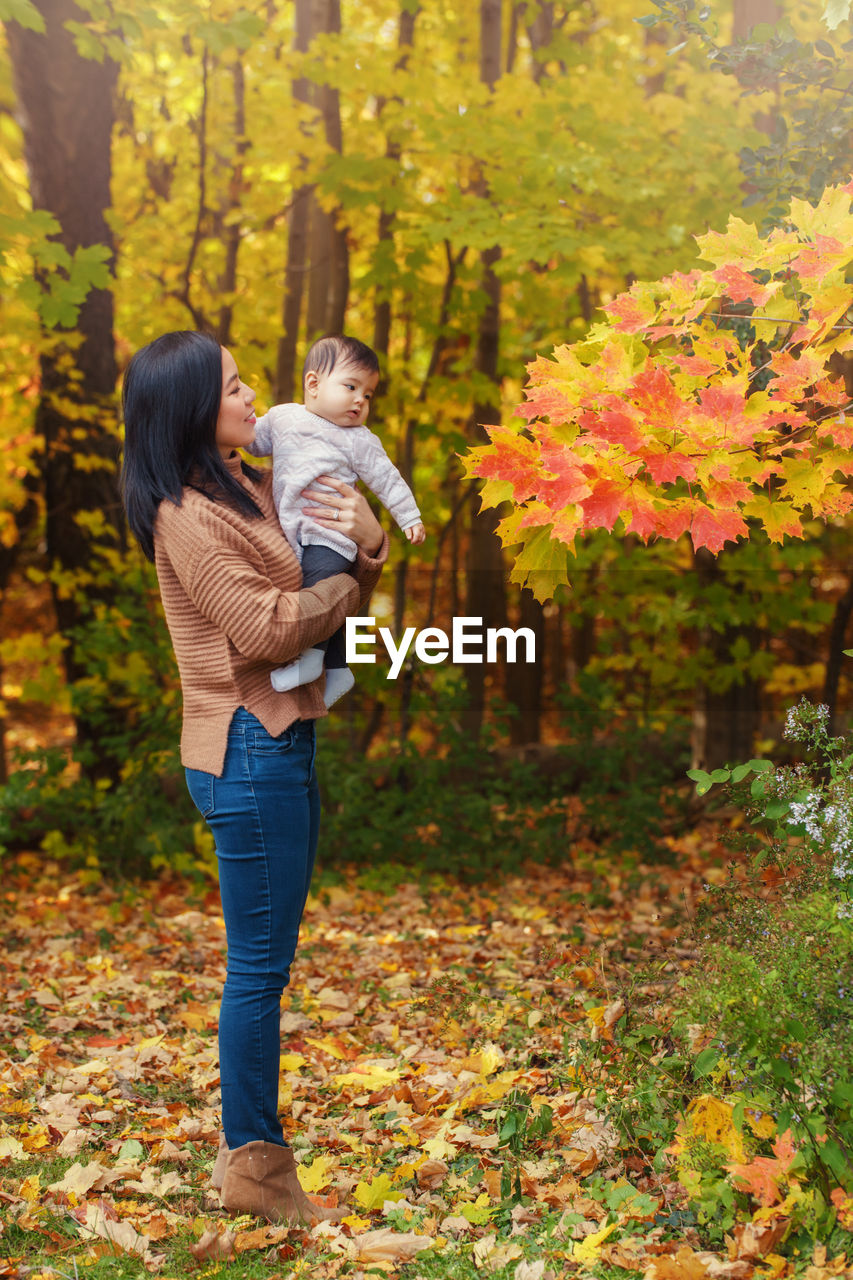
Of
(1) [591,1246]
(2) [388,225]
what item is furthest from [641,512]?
(2) [388,225]

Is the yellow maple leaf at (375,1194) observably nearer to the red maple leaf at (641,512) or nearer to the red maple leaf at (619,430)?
the red maple leaf at (641,512)

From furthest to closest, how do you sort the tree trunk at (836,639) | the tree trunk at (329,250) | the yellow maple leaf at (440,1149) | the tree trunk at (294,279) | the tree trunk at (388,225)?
the tree trunk at (294,279) → the tree trunk at (329,250) → the tree trunk at (388,225) → the tree trunk at (836,639) → the yellow maple leaf at (440,1149)

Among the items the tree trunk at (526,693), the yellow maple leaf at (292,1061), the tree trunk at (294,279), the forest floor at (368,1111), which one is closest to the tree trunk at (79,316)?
the tree trunk at (294,279)

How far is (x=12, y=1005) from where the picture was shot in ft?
13.9

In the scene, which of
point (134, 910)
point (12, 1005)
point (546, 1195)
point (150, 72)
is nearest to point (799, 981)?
point (546, 1195)

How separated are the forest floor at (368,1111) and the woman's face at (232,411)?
1.80 meters

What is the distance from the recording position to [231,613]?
2.29 m

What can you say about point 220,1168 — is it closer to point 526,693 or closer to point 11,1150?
point 11,1150

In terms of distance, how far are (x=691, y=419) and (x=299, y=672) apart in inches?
43.3

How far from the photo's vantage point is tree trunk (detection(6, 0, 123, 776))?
6926 millimetres

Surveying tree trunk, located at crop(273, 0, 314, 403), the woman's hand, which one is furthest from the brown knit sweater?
tree trunk, located at crop(273, 0, 314, 403)

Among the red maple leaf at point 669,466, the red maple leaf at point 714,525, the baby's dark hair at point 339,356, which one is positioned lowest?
the red maple leaf at point 714,525

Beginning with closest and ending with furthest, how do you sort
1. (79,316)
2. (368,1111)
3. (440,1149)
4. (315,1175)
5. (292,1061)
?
(315,1175), (440,1149), (368,1111), (292,1061), (79,316)

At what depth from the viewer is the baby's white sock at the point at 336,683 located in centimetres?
259
